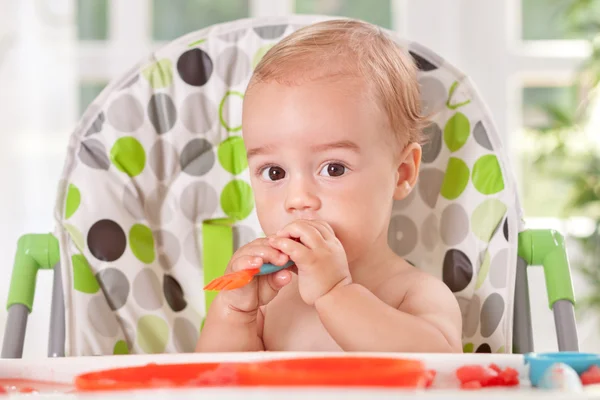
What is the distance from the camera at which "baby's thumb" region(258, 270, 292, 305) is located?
0.93m

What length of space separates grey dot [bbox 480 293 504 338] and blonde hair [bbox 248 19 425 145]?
236 mm

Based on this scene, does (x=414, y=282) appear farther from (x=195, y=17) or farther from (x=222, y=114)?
(x=195, y=17)

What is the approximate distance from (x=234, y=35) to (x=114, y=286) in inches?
16.2

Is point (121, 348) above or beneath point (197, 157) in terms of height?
beneath

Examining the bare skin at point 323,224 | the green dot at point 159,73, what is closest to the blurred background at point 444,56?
the green dot at point 159,73

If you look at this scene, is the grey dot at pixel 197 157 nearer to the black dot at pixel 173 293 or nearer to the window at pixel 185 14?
the black dot at pixel 173 293

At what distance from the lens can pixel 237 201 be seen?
117cm

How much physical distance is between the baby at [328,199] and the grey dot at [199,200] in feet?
0.56

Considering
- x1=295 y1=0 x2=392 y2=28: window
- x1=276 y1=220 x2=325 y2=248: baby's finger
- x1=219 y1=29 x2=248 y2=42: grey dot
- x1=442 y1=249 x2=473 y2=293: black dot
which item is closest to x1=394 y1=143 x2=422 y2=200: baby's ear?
x1=442 y1=249 x2=473 y2=293: black dot

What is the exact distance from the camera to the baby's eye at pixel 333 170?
96 centimetres

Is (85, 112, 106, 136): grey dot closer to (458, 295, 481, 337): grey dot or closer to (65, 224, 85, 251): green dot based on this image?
(65, 224, 85, 251): green dot

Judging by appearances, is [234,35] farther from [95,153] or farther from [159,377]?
[159,377]

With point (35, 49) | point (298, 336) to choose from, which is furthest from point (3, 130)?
point (298, 336)

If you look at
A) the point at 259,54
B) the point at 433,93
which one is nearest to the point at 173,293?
the point at 259,54
